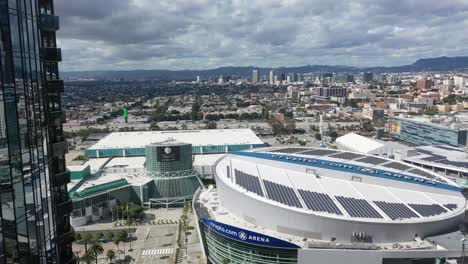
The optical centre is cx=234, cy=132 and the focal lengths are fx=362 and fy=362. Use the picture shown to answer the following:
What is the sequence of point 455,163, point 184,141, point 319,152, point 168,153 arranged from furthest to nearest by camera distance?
point 184,141 → point 455,163 → point 168,153 → point 319,152

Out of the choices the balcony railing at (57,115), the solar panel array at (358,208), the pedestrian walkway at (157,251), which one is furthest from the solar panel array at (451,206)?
the balcony railing at (57,115)

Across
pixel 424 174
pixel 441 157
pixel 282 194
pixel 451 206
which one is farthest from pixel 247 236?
pixel 441 157

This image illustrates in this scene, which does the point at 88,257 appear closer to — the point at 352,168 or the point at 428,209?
the point at 352,168

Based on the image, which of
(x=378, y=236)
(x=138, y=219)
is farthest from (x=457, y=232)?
(x=138, y=219)

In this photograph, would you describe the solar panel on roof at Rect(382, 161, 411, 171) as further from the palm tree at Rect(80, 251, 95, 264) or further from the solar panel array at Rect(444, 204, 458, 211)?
the palm tree at Rect(80, 251, 95, 264)

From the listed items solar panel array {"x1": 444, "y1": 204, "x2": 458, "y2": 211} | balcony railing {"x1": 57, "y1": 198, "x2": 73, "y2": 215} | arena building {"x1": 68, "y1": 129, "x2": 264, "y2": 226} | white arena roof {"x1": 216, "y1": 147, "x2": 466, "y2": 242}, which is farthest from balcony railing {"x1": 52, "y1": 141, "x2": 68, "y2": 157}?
arena building {"x1": 68, "y1": 129, "x2": 264, "y2": 226}
